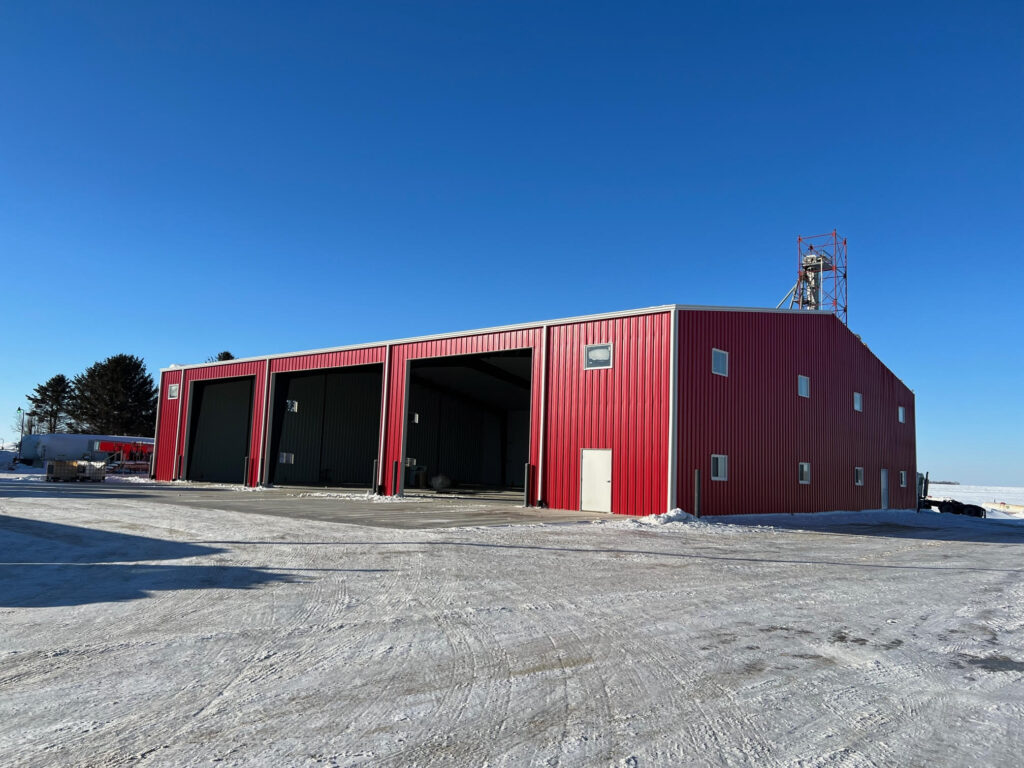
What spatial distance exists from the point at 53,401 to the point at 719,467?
91.0m

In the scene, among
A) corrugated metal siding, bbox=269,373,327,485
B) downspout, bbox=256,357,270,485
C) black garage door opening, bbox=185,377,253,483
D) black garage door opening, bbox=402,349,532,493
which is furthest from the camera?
black garage door opening, bbox=185,377,253,483

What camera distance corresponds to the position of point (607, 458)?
20.0 metres

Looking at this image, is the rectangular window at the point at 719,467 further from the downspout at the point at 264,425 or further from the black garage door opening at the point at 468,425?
the downspout at the point at 264,425

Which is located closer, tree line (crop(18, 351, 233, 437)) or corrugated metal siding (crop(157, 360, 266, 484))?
corrugated metal siding (crop(157, 360, 266, 484))

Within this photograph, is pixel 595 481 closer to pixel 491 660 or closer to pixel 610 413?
pixel 610 413

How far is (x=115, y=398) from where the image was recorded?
2847 inches

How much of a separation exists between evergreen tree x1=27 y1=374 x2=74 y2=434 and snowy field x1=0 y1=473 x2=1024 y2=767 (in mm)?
88787

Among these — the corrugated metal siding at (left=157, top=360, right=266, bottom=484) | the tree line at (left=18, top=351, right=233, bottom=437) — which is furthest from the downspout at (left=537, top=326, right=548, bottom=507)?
the tree line at (left=18, top=351, right=233, bottom=437)

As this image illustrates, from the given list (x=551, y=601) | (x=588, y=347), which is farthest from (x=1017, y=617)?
(x=588, y=347)

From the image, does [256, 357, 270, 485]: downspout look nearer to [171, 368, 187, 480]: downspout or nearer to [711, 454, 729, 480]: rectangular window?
[171, 368, 187, 480]: downspout

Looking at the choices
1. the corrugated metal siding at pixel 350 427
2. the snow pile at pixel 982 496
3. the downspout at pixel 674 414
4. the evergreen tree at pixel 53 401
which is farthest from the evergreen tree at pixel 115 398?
the snow pile at pixel 982 496

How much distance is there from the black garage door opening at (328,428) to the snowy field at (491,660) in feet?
76.4

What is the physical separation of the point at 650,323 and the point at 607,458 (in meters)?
4.27

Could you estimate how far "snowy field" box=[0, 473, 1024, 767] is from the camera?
3445 mm
